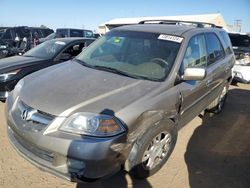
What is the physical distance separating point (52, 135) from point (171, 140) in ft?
5.42

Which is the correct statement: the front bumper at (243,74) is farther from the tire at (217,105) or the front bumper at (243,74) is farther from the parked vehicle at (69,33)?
the parked vehicle at (69,33)

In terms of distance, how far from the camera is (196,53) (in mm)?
4062

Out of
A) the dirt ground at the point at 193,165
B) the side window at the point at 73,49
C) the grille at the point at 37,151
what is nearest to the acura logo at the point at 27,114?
the grille at the point at 37,151

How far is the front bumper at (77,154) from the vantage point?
8.29ft

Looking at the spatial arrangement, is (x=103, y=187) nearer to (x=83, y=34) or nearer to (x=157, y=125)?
(x=157, y=125)

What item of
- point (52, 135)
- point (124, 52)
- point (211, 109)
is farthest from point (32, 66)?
point (211, 109)

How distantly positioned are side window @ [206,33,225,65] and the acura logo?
2.96 metres

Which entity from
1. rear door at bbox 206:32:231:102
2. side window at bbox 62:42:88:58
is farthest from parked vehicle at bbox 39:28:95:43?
rear door at bbox 206:32:231:102

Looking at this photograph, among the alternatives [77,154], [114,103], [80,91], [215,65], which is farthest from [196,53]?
[77,154]

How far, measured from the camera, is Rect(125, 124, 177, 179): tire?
9.58 ft

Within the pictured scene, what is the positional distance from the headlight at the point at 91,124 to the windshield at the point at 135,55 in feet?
3.13

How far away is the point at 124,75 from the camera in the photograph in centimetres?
344

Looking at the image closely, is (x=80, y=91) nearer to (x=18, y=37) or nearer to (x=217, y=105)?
(x=217, y=105)

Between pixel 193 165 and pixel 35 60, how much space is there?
13.3ft
